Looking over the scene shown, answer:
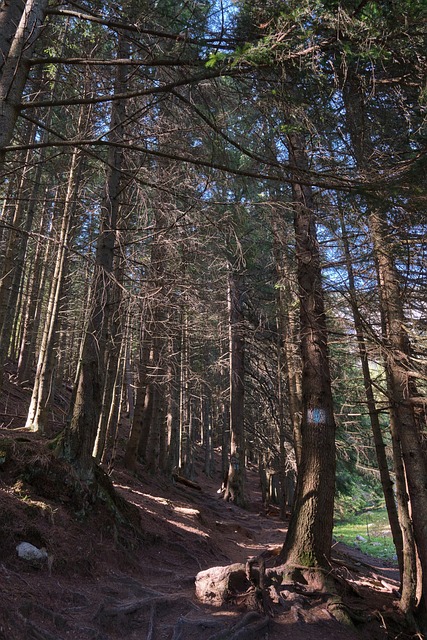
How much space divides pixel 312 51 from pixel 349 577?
756cm

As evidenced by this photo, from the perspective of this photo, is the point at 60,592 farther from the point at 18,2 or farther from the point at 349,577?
the point at 18,2

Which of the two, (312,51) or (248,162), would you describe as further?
(248,162)

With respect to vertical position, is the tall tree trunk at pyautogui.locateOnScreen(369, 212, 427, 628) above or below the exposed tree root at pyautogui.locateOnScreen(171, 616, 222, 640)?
above

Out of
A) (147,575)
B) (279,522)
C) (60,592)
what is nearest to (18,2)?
(60,592)

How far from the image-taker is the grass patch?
18.7 metres

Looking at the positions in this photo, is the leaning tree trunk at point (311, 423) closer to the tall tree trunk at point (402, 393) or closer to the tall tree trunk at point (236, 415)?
the tall tree trunk at point (402, 393)

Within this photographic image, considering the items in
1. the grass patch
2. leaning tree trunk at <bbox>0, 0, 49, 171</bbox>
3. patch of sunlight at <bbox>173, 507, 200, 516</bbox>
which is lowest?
the grass patch

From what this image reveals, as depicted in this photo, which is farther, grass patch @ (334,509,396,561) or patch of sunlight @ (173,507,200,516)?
grass patch @ (334,509,396,561)

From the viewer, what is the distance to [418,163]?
4.75 m

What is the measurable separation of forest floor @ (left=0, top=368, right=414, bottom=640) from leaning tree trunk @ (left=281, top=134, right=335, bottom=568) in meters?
0.56

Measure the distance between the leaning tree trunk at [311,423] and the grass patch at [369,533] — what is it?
44.2 ft

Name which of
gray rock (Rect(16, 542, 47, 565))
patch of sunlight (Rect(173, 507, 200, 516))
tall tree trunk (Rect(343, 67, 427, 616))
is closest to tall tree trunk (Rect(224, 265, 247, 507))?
patch of sunlight (Rect(173, 507, 200, 516))

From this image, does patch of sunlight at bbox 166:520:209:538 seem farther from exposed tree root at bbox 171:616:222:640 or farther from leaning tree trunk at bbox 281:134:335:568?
exposed tree root at bbox 171:616:222:640

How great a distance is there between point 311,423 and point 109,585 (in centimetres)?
332
